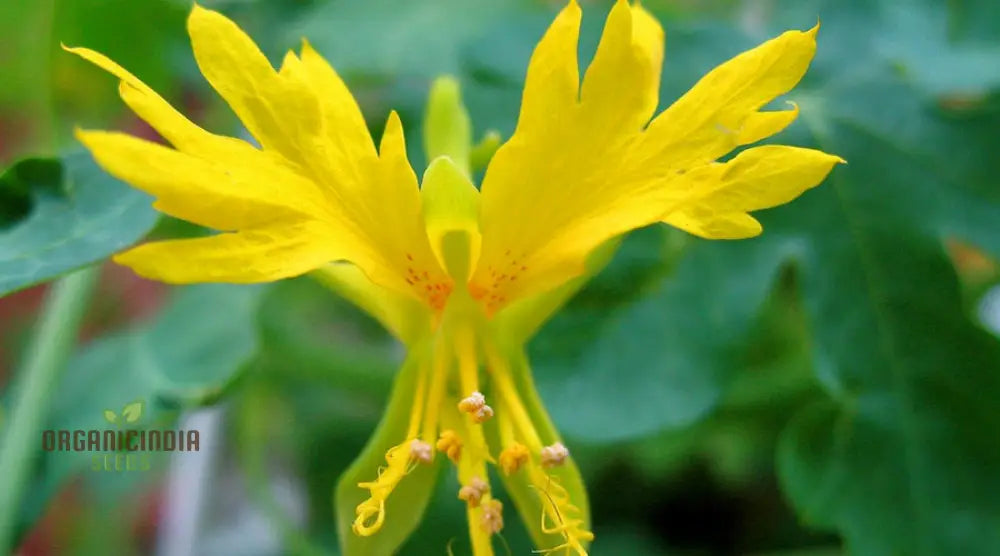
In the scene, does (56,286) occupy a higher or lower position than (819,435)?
higher

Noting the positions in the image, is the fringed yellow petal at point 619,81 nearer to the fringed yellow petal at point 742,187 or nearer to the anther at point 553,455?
the fringed yellow petal at point 742,187

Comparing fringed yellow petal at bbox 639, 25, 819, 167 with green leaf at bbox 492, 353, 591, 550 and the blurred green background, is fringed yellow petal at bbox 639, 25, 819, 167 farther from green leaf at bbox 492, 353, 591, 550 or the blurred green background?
the blurred green background

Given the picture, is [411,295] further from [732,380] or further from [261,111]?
[732,380]

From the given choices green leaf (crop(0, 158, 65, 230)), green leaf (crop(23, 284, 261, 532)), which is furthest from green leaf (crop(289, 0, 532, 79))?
green leaf (crop(0, 158, 65, 230))

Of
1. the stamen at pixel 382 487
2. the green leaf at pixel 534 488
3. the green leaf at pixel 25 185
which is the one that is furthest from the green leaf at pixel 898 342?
the green leaf at pixel 25 185

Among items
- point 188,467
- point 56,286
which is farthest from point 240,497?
point 56,286

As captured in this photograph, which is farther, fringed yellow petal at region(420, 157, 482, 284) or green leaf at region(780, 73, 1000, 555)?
green leaf at region(780, 73, 1000, 555)
